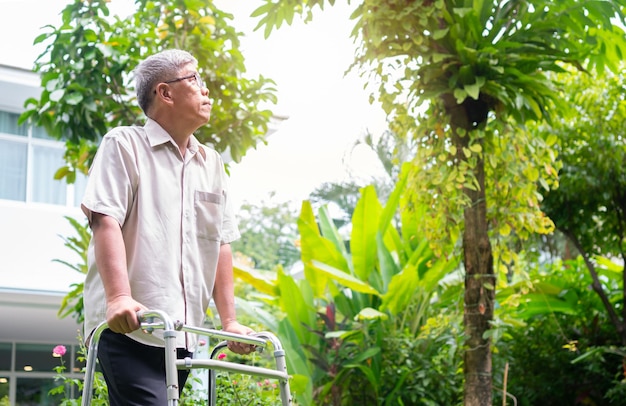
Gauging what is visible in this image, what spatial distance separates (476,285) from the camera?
4.45 meters

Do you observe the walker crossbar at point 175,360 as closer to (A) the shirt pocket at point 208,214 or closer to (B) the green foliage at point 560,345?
(A) the shirt pocket at point 208,214

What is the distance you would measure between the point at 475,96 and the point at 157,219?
97.9 inches

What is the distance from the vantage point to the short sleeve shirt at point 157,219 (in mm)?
1996

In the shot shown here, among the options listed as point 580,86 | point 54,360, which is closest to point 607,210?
point 580,86

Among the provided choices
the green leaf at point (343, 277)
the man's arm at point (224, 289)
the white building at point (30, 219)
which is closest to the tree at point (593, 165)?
the green leaf at point (343, 277)

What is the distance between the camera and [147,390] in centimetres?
193

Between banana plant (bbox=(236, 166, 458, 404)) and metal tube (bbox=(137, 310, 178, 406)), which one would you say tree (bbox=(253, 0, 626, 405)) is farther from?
metal tube (bbox=(137, 310, 178, 406))

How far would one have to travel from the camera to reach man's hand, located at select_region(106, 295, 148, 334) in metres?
1.77

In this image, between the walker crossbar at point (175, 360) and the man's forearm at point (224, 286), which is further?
the man's forearm at point (224, 286)

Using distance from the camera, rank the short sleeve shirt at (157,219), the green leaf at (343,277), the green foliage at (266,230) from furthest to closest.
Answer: the green foliage at (266,230), the green leaf at (343,277), the short sleeve shirt at (157,219)

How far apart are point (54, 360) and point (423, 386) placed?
23.9 ft

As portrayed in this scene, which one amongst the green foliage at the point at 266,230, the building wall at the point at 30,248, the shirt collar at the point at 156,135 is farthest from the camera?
the green foliage at the point at 266,230

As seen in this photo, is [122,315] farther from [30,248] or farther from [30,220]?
[30,220]

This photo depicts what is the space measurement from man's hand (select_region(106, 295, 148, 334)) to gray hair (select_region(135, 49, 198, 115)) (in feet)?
2.03
